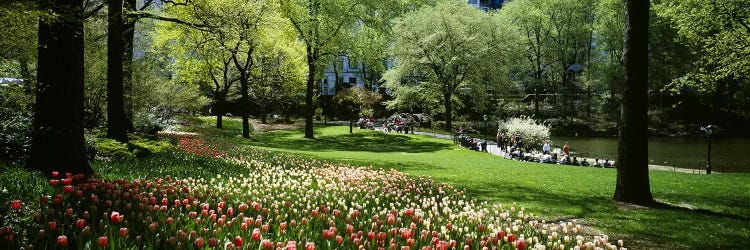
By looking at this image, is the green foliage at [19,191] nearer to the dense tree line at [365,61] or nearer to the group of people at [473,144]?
the dense tree line at [365,61]

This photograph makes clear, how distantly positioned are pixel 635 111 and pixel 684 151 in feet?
122

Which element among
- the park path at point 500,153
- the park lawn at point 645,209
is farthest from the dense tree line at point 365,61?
the park path at point 500,153

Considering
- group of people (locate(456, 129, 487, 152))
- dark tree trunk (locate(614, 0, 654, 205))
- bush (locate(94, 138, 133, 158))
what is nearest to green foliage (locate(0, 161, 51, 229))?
bush (locate(94, 138, 133, 158))

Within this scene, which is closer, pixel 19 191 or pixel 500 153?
pixel 19 191

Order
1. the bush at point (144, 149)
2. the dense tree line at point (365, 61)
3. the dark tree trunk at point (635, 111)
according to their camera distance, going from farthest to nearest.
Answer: the bush at point (144, 149), the dark tree trunk at point (635, 111), the dense tree line at point (365, 61)

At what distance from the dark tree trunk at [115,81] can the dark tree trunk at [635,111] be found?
45.2 ft

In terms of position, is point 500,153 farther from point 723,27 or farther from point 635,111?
point 635,111

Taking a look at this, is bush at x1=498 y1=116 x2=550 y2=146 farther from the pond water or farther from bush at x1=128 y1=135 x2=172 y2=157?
bush at x1=128 y1=135 x2=172 y2=157

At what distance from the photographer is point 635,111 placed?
1116 cm

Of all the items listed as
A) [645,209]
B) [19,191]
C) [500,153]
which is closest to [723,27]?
[500,153]

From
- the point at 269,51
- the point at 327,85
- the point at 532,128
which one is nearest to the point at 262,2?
the point at 269,51

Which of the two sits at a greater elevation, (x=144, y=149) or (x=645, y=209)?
(x=144, y=149)

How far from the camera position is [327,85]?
8819 cm

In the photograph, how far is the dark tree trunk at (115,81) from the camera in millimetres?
15258
